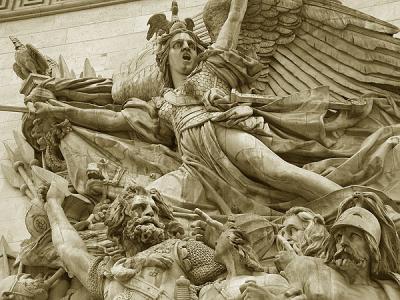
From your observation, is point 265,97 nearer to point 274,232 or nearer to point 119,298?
point 274,232

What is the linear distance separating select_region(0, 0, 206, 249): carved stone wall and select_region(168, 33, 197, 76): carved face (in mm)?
1514

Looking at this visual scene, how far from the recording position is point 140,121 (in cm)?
951

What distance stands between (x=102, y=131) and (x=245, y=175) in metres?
1.74

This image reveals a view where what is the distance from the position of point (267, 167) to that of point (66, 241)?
182 centimetres

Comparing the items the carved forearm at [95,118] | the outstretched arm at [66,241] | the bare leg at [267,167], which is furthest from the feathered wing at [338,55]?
the outstretched arm at [66,241]

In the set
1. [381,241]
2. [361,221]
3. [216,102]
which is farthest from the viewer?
[216,102]

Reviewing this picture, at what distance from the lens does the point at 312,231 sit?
7906 millimetres

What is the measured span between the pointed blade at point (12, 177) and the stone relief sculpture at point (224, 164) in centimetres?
2

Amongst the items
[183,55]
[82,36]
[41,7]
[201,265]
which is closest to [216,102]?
[183,55]

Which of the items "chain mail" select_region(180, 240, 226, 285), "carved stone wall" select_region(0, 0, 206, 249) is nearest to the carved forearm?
"carved stone wall" select_region(0, 0, 206, 249)

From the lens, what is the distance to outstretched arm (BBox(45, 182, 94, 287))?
8.26m

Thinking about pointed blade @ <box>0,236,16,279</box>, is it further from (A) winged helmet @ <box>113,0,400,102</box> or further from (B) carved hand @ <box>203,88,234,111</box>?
(B) carved hand @ <box>203,88,234,111</box>

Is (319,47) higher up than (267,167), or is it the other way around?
(319,47)

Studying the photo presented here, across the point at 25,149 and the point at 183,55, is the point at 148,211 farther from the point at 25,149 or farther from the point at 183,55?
the point at 25,149
